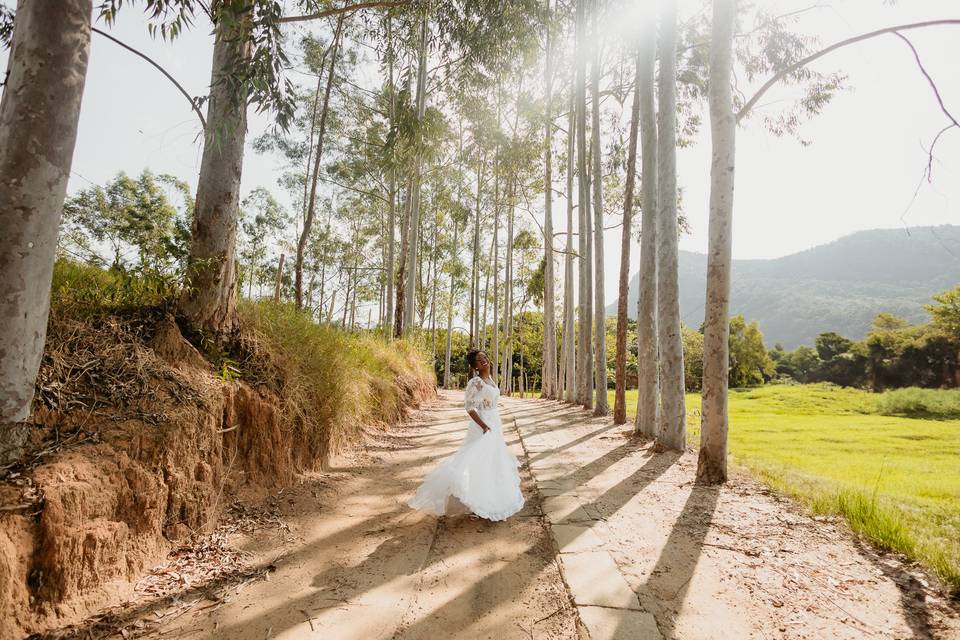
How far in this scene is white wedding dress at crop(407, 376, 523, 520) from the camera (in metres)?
3.73

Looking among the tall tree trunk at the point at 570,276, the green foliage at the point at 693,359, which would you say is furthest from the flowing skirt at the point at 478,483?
the green foliage at the point at 693,359

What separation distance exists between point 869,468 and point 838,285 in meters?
165

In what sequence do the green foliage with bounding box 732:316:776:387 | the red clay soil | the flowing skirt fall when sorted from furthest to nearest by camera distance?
the green foliage with bounding box 732:316:776:387, the flowing skirt, the red clay soil

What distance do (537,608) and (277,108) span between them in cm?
463

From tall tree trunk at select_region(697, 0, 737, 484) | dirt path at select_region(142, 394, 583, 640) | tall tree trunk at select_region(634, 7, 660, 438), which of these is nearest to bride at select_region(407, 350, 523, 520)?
dirt path at select_region(142, 394, 583, 640)

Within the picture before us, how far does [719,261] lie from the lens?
4.89 metres

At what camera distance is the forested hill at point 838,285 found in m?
101

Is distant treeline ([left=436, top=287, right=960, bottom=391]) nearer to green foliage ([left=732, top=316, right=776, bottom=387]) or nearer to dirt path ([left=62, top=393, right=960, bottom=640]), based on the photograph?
green foliage ([left=732, top=316, right=776, bottom=387])

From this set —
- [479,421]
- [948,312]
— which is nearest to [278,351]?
[479,421]

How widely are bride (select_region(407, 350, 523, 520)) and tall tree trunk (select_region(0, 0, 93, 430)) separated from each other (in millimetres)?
2688

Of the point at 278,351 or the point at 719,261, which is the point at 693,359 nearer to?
the point at 719,261

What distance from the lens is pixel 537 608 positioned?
8.04ft

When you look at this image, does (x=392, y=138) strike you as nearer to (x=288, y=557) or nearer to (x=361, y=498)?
(x=361, y=498)

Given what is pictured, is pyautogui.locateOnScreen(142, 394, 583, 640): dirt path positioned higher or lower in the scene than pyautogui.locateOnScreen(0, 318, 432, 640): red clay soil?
lower
